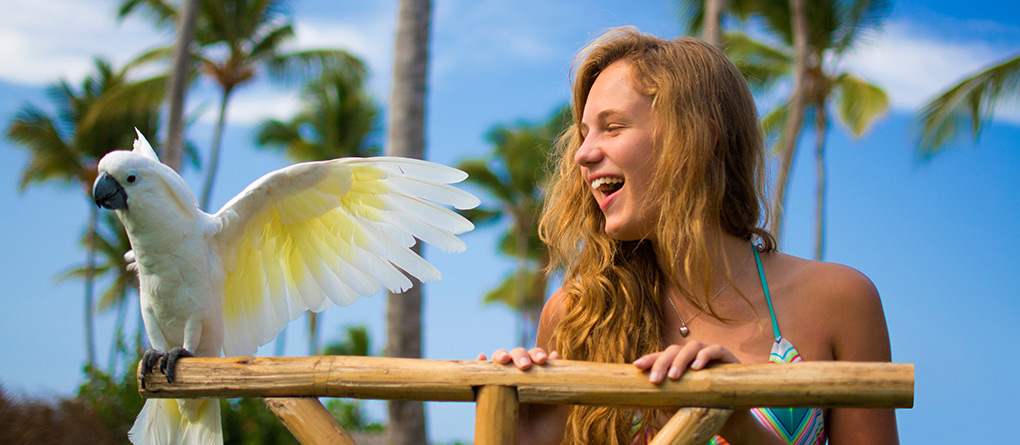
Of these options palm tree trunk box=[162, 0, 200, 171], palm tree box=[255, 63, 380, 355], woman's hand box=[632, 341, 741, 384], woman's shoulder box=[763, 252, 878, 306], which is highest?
palm tree box=[255, 63, 380, 355]

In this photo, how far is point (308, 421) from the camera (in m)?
1.63

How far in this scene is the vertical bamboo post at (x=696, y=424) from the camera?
140 centimetres

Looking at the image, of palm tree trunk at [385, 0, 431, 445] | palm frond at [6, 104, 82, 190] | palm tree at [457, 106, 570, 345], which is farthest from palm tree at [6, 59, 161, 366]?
palm tree trunk at [385, 0, 431, 445]

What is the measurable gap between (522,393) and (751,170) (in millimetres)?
808

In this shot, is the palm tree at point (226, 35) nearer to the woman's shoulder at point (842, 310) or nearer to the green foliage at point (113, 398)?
the green foliage at point (113, 398)

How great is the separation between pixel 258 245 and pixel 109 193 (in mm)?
431

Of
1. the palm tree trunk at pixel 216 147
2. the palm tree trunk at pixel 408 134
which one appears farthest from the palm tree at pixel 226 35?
the palm tree trunk at pixel 408 134

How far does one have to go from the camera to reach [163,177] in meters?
1.84

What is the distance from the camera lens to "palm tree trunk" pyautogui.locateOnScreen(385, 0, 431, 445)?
494 centimetres

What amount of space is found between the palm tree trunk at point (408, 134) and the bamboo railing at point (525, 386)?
3.18 m

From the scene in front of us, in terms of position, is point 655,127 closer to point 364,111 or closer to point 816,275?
point 816,275

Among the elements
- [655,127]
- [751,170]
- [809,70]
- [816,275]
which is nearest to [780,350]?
[816,275]

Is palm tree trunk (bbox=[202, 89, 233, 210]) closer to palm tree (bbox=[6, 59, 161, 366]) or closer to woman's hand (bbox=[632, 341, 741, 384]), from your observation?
palm tree (bbox=[6, 59, 161, 366])

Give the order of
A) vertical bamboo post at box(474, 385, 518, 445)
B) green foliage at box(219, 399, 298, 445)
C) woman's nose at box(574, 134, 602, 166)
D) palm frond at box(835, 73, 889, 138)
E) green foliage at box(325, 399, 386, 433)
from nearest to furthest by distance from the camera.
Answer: vertical bamboo post at box(474, 385, 518, 445) < woman's nose at box(574, 134, 602, 166) < green foliage at box(219, 399, 298, 445) < green foliage at box(325, 399, 386, 433) < palm frond at box(835, 73, 889, 138)
